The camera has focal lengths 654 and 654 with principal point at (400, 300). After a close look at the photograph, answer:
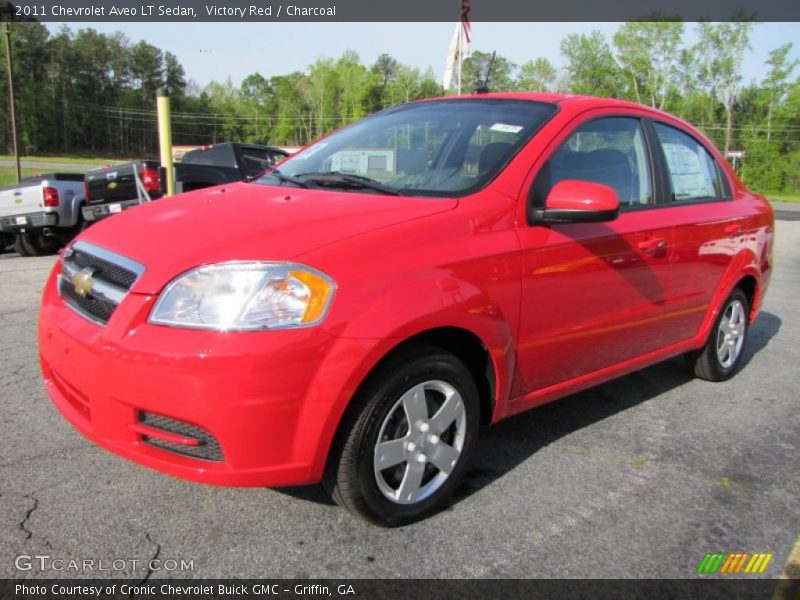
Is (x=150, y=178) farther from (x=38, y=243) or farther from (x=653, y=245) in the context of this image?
(x=653, y=245)

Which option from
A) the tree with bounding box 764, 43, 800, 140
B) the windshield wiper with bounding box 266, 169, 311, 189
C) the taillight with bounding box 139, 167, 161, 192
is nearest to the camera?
the windshield wiper with bounding box 266, 169, 311, 189

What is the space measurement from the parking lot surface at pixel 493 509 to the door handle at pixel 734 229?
1171 millimetres

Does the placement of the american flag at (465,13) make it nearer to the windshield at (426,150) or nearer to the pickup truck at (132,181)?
the pickup truck at (132,181)

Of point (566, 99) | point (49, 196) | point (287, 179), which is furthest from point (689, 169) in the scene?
point (49, 196)

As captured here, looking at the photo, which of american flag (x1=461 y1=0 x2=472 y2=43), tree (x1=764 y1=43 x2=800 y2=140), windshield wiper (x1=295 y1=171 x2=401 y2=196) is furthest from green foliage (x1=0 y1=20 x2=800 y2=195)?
windshield wiper (x1=295 y1=171 x2=401 y2=196)

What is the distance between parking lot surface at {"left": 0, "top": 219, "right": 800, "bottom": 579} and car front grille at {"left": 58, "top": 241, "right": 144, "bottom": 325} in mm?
820

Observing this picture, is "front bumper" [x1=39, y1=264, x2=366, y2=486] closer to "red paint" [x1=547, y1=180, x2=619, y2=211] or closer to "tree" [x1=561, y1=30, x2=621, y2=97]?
"red paint" [x1=547, y1=180, x2=619, y2=211]

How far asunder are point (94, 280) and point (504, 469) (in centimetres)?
201

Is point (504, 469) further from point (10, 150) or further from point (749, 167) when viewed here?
point (10, 150)

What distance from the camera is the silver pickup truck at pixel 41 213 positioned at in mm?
10500

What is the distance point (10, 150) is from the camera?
7588 centimetres

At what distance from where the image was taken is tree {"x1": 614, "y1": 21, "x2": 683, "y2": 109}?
206ft

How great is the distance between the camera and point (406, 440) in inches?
101

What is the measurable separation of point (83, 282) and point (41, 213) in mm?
9196
